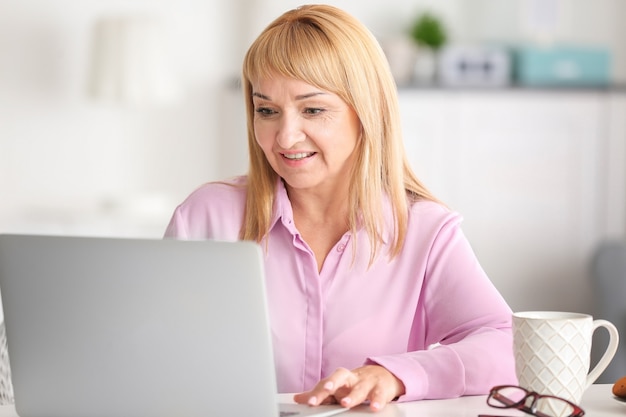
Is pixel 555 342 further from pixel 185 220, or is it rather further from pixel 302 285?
pixel 185 220

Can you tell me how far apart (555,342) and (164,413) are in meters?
0.46

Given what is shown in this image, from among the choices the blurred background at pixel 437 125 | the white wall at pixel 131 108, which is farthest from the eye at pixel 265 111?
the blurred background at pixel 437 125

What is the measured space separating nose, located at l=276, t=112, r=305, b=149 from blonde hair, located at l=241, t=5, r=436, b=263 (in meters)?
0.06

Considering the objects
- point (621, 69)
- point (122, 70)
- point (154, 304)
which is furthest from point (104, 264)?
point (621, 69)

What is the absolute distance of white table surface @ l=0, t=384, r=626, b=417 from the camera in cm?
127

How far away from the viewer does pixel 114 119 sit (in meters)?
4.16

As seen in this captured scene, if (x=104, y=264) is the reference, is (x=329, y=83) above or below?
above

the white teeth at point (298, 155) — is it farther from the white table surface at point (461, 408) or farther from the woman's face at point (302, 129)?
the white table surface at point (461, 408)

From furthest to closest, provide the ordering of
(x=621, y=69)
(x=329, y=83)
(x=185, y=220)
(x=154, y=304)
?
(x=621, y=69)
(x=185, y=220)
(x=329, y=83)
(x=154, y=304)

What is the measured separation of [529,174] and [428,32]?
71 centimetres

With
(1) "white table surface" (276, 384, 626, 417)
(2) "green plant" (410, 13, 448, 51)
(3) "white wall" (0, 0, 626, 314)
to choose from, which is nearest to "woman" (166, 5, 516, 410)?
(1) "white table surface" (276, 384, 626, 417)

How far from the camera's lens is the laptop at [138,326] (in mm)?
1096

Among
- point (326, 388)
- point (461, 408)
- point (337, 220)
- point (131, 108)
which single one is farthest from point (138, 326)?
point (131, 108)

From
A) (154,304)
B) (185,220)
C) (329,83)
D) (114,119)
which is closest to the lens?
(154,304)
